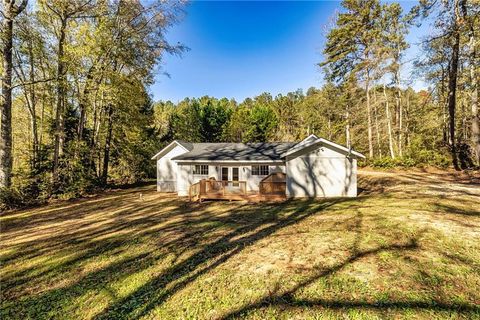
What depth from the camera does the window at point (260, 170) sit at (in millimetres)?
15953

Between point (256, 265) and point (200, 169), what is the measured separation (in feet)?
38.6

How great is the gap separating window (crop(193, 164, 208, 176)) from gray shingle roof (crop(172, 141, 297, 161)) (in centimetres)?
75

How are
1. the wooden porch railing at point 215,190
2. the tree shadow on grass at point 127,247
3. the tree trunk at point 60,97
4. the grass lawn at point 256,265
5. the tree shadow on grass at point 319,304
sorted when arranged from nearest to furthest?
the tree shadow on grass at point 319,304 → the grass lawn at point 256,265 → the tree shadow on grass at point 127,247 → the wooden porch railing at point 215,190 → the tree trunk at point 60,97

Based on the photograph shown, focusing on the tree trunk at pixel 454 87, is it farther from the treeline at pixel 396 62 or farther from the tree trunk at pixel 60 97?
the tree trunk at pixel 60 97

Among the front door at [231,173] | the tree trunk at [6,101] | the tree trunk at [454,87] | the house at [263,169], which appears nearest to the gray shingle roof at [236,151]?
the house at [263,169]

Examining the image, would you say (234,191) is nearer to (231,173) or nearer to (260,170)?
(231,173)

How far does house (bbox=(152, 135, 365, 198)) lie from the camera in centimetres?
1366

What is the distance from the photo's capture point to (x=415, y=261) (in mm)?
5289

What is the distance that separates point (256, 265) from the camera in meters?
5.73

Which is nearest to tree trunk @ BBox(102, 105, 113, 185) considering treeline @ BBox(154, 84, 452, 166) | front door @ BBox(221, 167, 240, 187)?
treeline @ BBox(154, 84, 452, 166)

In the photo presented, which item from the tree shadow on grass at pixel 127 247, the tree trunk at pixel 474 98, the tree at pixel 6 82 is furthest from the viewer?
the tree trunk at pixel 474 98

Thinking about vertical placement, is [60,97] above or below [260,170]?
above

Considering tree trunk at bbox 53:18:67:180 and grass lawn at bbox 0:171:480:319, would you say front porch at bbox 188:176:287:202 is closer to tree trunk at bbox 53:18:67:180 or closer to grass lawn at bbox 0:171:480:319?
grass lawn at bbox 0:171:480:319

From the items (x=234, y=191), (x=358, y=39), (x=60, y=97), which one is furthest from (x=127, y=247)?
(x=358, y=39)
